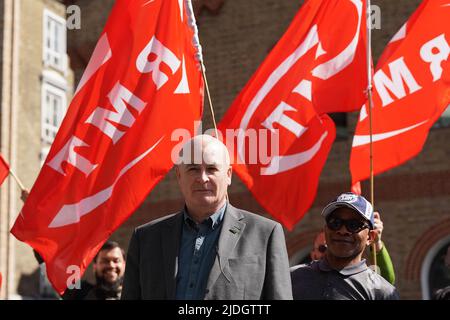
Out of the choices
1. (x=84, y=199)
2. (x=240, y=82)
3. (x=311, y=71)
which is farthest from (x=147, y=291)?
(x=240, y=82)

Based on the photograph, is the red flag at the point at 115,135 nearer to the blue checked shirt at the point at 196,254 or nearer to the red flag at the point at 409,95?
the red flag at the point at 409,95

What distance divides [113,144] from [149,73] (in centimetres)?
65

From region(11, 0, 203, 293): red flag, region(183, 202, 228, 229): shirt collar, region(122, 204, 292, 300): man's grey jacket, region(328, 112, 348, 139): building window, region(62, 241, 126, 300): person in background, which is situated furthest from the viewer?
region(328, 112, 348, 139): building window

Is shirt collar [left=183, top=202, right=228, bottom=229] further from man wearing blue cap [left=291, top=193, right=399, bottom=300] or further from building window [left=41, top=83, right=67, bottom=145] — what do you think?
building window [left=41, top=83, right=67, bottom=145]

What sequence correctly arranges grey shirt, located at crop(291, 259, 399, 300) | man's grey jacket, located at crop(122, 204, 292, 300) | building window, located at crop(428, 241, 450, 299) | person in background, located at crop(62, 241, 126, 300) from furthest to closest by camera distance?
building window, located at crop(428, 241, 450, 299) < person in background, located at crop(62, 241, 126, 300) < grey shirt, located at crop(291, 259, 399, 300) < man's grey jacket, located at crop(122, 204, 292, 300)

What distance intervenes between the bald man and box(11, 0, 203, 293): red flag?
277cm

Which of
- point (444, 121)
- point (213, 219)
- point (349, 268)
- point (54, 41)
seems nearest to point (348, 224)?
point (349, 268)

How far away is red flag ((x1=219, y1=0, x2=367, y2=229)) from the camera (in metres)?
7.19

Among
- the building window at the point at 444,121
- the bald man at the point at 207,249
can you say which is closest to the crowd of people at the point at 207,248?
the bald man at the point at 207,249

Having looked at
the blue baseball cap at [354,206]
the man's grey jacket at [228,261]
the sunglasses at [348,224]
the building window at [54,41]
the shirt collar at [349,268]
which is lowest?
the man's grey jacket at [228,261]

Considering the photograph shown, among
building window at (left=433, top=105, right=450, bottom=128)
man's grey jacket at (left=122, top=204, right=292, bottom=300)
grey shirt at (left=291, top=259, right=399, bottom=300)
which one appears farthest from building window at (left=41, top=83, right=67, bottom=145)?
man's grey jacket at (left=122, top=204, right=292, bottom=300)

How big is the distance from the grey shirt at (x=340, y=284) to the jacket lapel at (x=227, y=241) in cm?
103

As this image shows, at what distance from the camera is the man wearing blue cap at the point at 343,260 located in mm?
4727
